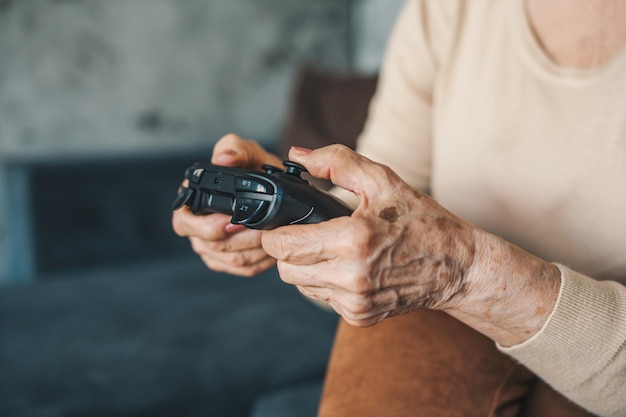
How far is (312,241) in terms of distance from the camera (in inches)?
18.4

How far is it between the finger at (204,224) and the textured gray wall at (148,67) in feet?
5.18

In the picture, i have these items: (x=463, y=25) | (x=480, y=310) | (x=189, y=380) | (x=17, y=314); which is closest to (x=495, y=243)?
(x=480, y=310)

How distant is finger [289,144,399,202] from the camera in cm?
48

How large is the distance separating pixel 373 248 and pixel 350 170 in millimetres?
72

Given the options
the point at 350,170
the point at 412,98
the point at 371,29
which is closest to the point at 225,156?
the point at 350,170

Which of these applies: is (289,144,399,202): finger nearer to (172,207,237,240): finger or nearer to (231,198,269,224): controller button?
(231,198,269,224): controller button

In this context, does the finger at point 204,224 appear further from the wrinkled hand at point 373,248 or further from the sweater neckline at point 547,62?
the sweater neckline at point 547,62

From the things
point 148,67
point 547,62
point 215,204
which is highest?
point 547,62

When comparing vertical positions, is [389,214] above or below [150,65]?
above

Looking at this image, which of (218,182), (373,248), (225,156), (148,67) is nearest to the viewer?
(373,248)

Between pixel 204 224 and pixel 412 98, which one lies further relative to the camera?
pixel 412 98

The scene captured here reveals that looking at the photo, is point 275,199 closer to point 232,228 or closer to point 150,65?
point 232,228

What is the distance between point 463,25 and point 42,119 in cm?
167

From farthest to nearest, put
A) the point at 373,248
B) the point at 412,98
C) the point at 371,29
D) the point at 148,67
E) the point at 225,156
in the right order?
the point at 371,29
the point at 148,67
the point at 412,98
the point at 225,156
the point at 373,248
